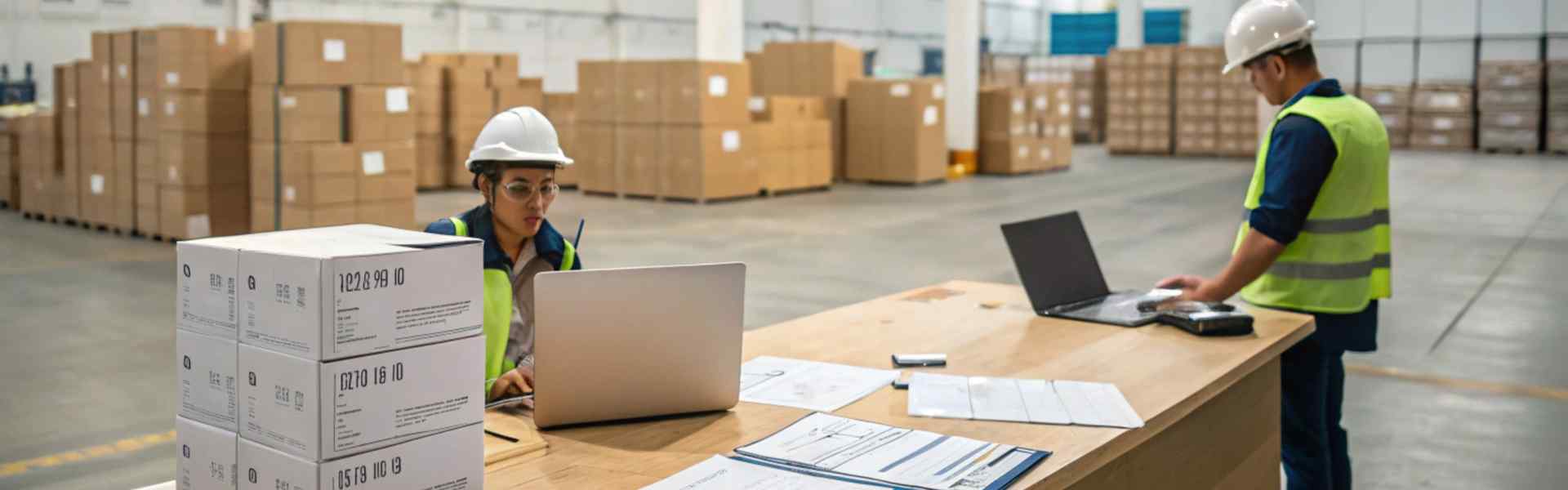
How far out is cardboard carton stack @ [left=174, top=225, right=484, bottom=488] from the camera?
60.4 inches

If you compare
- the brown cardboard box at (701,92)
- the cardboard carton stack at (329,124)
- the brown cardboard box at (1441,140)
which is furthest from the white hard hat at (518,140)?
the brown cardboard box at (1441,140)

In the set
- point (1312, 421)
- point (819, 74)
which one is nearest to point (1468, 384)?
point (1312, 421)

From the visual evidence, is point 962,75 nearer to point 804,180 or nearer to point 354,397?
point 804,180

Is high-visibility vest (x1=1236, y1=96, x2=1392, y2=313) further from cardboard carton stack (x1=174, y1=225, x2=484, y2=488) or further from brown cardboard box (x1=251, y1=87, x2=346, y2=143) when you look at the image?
brown cardboard box (x1=251, y1=87, x2=346, y2=143)

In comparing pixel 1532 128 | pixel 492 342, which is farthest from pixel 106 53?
pixel 1532 128

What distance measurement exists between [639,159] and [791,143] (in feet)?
6.07

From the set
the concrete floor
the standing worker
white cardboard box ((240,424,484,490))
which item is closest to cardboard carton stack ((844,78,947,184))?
the concrete floor

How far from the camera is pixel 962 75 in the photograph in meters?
18.2

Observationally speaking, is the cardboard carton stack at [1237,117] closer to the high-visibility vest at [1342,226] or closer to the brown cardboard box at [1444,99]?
the brown cardboard box at [1444,99]

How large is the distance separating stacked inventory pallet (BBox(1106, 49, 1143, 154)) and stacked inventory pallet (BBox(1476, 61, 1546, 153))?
6.20 meters

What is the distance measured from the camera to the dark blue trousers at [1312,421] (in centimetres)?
332

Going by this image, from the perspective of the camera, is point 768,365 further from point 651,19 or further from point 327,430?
point 651,19

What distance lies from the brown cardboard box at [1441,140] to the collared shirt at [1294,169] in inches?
919

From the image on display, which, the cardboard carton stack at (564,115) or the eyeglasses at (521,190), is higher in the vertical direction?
the cardboard carton stack at (564,115)
